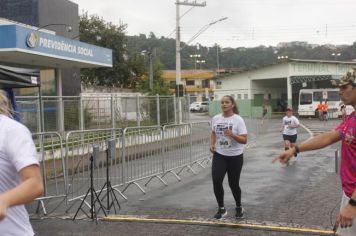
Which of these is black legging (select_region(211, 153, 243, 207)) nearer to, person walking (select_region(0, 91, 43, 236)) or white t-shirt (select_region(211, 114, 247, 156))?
white t-shirt (select_region(211, 114, 247, 156))

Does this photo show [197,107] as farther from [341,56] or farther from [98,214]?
[98,214]

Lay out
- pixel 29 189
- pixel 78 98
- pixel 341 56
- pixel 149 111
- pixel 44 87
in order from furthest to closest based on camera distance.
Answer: pixel 341 56 < pixel 44 87 < pixel 149 111 < pixel 78 98 < pixel 29 189

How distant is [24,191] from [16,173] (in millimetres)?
239

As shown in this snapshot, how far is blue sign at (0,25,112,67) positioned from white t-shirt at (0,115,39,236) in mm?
15234

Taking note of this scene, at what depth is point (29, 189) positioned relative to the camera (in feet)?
7.85

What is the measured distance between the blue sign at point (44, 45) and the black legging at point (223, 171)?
37.1ft

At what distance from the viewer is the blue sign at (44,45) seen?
17.2 metres

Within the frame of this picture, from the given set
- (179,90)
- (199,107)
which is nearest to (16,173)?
(179,90)

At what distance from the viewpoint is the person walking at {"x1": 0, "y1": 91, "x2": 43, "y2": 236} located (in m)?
2.38

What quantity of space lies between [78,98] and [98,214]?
8.56 m

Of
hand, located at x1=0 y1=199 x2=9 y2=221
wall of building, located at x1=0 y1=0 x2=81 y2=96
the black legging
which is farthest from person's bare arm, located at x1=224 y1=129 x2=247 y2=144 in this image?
wall of building, located at x1=0 y1=0 x2=81 y2=96

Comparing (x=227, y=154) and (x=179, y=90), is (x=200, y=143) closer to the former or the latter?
(x=227, y=154)


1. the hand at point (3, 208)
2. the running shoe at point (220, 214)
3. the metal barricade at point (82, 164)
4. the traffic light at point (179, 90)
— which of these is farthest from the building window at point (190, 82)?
the hand at point (3, 208)

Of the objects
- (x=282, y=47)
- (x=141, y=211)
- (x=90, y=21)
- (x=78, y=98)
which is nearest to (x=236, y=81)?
(x=90, y=21)
